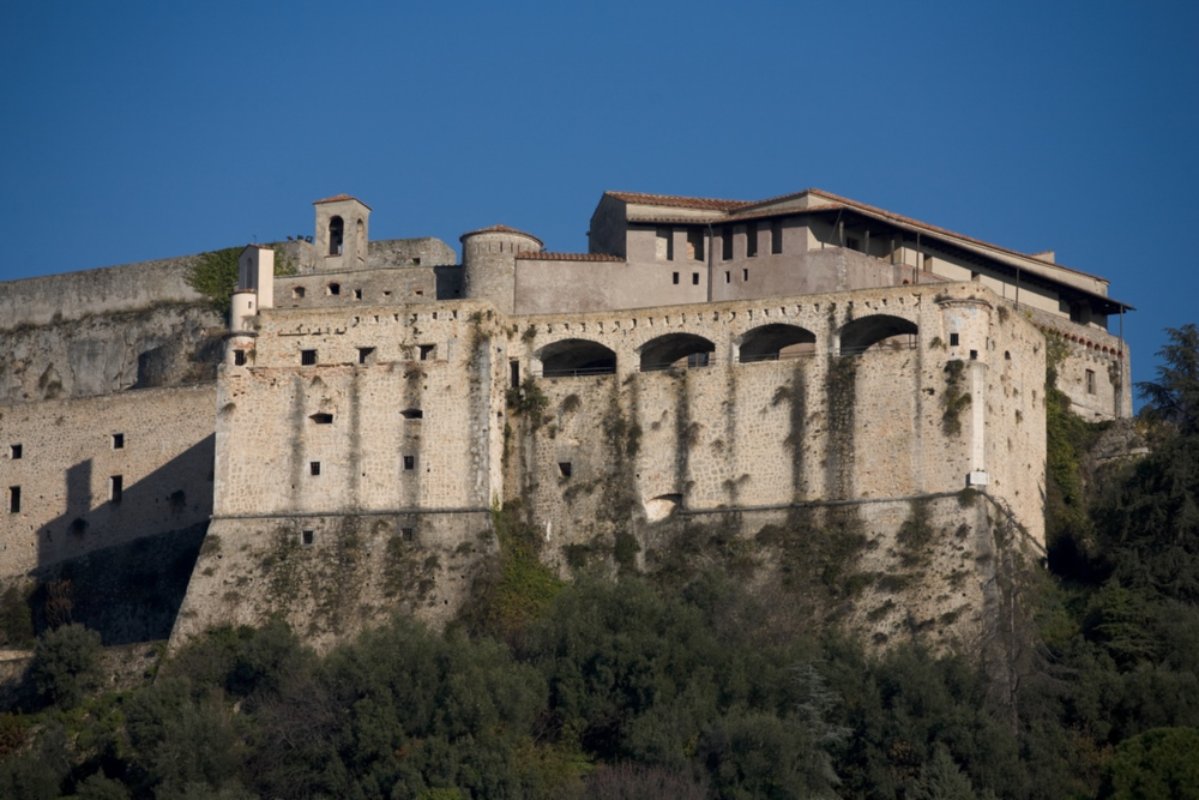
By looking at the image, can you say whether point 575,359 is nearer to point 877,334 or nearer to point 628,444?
point 628,444

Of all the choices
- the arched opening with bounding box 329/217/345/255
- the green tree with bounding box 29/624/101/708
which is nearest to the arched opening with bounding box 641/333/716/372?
the green tree with bounding box 29/624/101/708

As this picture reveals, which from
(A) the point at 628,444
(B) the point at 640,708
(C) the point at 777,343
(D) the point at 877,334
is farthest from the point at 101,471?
(B) the point at 640,708

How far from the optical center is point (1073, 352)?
76.8m

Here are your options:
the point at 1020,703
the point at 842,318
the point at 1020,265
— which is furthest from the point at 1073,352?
the point at 1020,703

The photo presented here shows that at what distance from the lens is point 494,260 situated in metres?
73.5

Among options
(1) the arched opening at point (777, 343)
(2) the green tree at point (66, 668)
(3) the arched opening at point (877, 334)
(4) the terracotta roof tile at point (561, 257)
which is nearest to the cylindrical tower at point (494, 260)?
(4) the terracotta roof tile at point (561, 257)

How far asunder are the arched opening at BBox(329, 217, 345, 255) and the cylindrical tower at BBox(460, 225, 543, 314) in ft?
31.3

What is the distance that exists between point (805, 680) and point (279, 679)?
1185 centimetres

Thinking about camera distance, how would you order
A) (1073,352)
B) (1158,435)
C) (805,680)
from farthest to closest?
(1073,352) < (1158,435) < (805,680)

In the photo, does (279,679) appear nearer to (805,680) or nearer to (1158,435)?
(805,680)

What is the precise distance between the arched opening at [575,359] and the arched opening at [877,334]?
5930 millimetres

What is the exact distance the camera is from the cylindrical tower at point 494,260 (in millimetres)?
73000

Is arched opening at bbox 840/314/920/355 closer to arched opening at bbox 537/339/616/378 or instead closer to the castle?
the castle

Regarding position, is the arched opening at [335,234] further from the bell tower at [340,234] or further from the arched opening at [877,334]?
the arched opening at [877,334]
